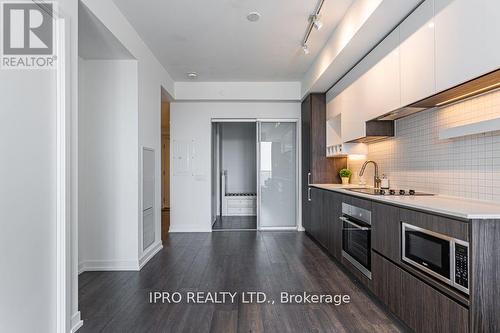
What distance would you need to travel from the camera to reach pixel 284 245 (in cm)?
453

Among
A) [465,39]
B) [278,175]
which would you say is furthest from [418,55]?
[278,175]

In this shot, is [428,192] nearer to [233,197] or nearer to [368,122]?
[368,122]

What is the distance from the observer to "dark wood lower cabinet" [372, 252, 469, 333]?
1.57 metres

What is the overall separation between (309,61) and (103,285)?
4019 mm

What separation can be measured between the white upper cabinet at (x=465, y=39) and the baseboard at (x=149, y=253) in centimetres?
357

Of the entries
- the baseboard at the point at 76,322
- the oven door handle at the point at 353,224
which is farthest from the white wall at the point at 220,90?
the baseboard at the point at 76,322

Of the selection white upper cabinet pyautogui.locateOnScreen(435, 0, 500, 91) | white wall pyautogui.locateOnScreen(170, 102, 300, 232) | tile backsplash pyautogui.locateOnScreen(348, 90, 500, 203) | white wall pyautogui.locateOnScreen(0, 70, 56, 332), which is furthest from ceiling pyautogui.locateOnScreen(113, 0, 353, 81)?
white wall pyautogui.locateOnScreen(0, 70, 56, 332)

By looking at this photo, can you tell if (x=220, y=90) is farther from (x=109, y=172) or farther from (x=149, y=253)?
(x=149, y=253)

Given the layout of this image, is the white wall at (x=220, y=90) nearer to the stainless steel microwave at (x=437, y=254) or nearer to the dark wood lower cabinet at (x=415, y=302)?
the dark wood lower cabinet at (x=415, y=302)

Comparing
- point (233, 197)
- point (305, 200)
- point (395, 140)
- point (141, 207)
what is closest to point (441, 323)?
point (395, 140)

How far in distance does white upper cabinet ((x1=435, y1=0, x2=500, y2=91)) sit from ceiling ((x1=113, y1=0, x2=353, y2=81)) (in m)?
1.11

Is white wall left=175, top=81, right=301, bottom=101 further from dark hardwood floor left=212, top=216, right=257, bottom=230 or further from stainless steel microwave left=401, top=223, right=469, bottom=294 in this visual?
stainless steel microwave left=401, top=223, right=469, bottom=294

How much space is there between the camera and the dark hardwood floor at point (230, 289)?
221cm

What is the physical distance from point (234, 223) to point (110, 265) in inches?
126
